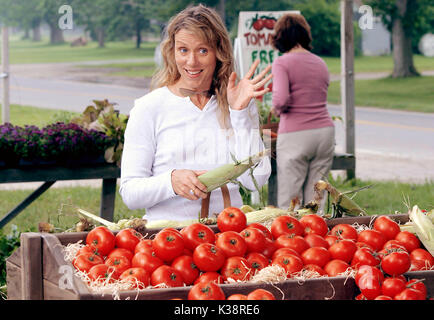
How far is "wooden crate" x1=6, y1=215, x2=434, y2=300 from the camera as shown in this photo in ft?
7.36

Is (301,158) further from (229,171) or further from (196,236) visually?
(196,236)

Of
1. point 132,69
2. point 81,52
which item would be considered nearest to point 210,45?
point 132,69

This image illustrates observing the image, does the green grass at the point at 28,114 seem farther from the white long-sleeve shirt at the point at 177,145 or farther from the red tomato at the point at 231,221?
the red tomato at the point at 231,221

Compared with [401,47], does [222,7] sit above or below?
above

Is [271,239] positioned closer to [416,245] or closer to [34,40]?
[416,245]

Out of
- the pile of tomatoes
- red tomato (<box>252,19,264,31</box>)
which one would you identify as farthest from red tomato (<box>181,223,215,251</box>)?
red tomato (<box>252,19,264,31</box>)

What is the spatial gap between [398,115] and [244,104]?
16693 millimetres

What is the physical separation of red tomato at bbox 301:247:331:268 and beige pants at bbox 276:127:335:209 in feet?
11.0

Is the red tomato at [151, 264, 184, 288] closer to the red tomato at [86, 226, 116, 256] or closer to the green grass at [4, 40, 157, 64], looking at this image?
the red tomato at [86, 226, 116, 256]

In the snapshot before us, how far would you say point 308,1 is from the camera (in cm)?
3750

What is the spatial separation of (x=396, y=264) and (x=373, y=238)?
15.1 inches

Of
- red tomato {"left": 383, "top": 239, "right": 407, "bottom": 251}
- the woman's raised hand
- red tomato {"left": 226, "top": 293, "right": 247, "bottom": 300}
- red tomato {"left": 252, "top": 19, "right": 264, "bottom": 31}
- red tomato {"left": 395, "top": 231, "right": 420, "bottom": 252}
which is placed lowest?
red tomato {"left": 395, "top": 231, "right": 420, "bottom": 252}

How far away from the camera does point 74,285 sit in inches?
90.4

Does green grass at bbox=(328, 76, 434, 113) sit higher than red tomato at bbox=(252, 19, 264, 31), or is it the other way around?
red tomato at bbox=(252, 19, 264, 31)
